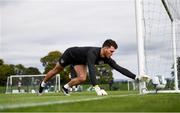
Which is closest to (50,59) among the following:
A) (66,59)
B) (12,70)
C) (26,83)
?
(12,70)

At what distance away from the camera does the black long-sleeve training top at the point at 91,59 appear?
1048 cm

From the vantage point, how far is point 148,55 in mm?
17000

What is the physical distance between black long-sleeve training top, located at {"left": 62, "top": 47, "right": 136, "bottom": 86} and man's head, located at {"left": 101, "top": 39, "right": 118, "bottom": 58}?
0.45 ft

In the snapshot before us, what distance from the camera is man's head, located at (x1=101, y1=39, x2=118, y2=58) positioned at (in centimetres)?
1062

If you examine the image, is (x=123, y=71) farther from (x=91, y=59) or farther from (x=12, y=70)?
(x=12, y=70)

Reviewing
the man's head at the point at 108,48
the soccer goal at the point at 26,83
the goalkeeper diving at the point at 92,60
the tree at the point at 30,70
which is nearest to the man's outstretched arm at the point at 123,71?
the goalkeeper diving at the point at 92,60

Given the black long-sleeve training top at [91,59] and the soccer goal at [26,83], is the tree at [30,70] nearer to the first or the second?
the soccer goal at [26,83]

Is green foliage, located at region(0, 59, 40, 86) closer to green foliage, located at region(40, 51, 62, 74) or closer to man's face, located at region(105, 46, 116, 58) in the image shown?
green foliage, located at region(40, 51, 62, 74)

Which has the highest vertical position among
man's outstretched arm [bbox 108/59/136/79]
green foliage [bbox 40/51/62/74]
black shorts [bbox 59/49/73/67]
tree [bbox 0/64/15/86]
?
green foliage [bbox 40/51/62/74]

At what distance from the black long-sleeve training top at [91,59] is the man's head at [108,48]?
5.4 inches

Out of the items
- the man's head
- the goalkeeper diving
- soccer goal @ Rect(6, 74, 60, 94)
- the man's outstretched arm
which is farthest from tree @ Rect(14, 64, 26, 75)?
the man's head

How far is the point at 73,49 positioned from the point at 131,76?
1534 mm

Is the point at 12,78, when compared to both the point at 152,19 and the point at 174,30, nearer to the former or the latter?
the point at 174,30

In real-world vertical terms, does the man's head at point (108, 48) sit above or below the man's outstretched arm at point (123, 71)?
above
